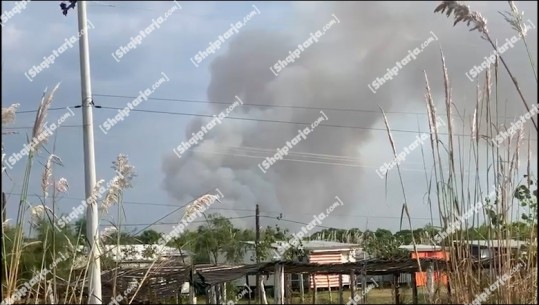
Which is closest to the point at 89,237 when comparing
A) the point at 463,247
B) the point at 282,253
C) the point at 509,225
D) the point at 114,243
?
the point at 114,243

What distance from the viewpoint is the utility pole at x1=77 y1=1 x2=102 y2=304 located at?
4109 millimetres

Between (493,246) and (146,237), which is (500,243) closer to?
(493,246)

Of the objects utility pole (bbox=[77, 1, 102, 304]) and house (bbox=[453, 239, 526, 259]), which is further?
utility pole (bbox=[77, 1, 102, 304])

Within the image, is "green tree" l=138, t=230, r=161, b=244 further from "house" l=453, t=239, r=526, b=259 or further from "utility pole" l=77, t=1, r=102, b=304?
"house" l=453, t=239, r=526, b=259

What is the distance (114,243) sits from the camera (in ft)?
14.7

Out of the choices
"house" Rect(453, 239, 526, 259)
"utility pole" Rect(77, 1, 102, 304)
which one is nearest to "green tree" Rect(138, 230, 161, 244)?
"utility pole" Rect(77, 1, 102, 304)

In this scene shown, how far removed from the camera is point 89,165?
4.49 meters

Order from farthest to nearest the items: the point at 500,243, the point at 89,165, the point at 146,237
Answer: the point at 146,237 < the point at 89,165 < the point at 500,243

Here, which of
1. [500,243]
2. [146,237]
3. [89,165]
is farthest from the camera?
[146,237]

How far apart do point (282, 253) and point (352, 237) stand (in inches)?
261

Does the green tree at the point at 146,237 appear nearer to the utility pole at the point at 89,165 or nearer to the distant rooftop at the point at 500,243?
the utility pole at the point at 89,165

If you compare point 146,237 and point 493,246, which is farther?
point 146,237

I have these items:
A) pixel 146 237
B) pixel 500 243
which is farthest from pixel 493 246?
pixel 146 237

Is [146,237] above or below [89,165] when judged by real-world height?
below
